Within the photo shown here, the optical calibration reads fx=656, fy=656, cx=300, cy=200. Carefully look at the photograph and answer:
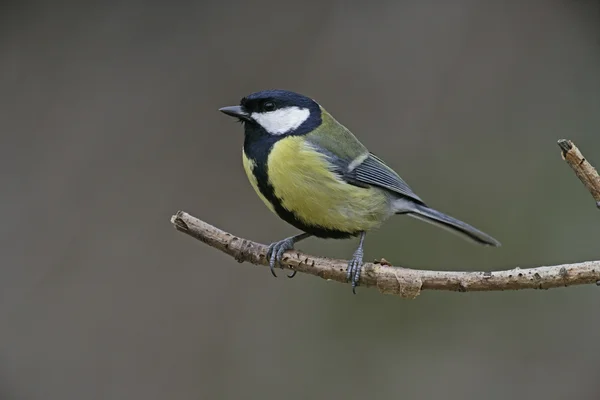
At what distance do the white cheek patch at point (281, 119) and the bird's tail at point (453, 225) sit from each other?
Answer: 0.48 meters

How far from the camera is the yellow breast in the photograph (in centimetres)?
183

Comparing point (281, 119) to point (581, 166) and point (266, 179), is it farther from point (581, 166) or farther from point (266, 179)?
point (581, 166)

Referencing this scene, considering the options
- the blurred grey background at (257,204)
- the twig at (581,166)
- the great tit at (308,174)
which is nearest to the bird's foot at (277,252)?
the great tit at (308,174)

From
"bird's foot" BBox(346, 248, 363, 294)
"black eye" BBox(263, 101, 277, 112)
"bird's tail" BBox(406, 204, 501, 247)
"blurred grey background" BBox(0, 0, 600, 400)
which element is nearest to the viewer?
"bird's foot" BBox(346, 248, 363, 294)

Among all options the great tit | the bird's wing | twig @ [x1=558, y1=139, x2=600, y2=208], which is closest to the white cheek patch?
the great tit

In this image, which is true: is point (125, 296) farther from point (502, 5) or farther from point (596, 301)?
point (502, 5)

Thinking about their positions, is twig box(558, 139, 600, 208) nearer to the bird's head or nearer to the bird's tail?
the bird's tail

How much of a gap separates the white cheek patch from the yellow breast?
1.8 inches

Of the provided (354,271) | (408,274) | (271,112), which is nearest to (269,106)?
(271,112)

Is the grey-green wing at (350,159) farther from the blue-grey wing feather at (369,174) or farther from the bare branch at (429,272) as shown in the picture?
the bare branch at (429,272)

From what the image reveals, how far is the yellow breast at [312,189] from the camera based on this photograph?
1.83 metres

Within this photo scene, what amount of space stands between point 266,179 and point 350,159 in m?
0.29

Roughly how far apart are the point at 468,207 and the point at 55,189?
2.02 meters

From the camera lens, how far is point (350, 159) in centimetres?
199
